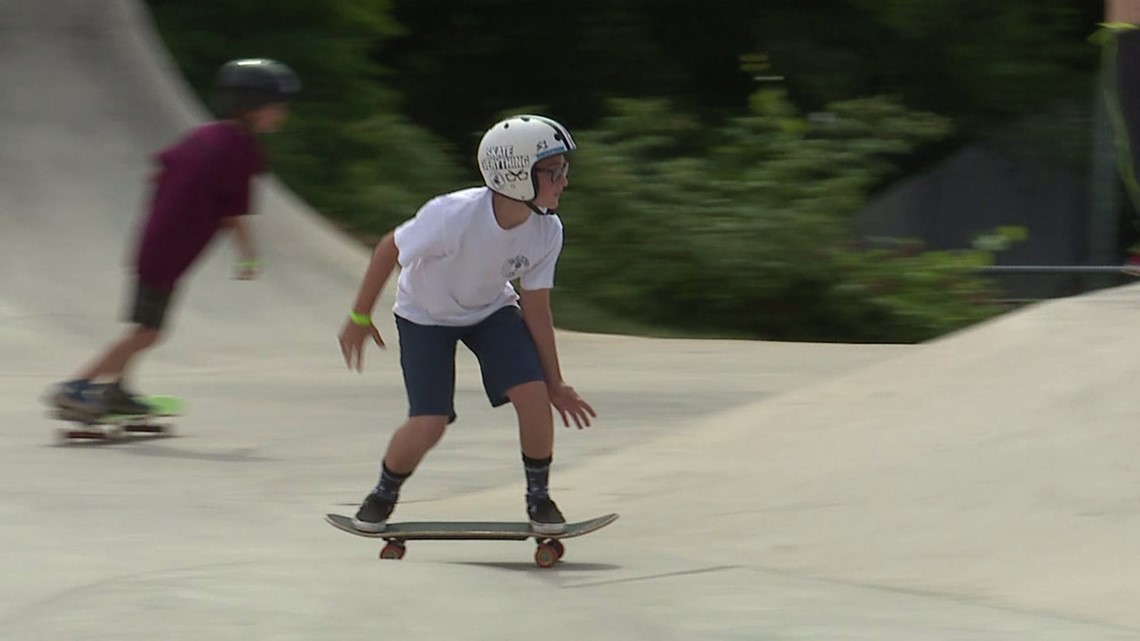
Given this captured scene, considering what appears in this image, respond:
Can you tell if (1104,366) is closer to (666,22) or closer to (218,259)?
(218,259)

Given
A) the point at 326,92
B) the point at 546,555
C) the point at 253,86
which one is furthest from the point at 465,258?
the point at 326,92

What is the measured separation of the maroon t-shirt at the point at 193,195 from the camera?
328 inches

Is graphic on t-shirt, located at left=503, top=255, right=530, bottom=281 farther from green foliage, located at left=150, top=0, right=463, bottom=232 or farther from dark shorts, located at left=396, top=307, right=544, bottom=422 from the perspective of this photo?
green foliage, located at left=150, top=0, right=463, bottom=232

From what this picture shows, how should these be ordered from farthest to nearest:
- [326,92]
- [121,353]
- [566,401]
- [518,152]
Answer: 1. [326,92]
2. [121,353]
3. [566,401]
4. [518,152]

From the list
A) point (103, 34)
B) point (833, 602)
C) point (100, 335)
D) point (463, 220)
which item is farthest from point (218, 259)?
point (833, 602)

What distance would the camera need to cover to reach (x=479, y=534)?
18.5ft

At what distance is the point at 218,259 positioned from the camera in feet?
41.8

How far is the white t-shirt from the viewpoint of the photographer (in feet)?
18.1

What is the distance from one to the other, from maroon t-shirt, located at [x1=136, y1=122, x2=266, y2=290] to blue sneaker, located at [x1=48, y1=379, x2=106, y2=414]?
0.56 meters

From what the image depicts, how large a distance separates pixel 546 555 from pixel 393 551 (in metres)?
0.49

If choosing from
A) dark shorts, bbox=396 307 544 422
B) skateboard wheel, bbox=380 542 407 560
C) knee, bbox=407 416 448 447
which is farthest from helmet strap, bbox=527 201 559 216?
skateboard wheel, bbox=380 542 407 560

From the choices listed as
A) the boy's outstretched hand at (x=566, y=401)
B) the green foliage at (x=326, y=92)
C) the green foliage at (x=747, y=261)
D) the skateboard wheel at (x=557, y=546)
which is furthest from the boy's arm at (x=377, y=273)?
the green foliage at (x=326, y=92)

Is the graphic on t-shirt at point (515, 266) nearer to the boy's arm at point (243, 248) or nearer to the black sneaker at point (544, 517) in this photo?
the black sneaker at point (544, 517)

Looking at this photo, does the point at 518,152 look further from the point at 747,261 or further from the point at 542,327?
the point at 747,261
